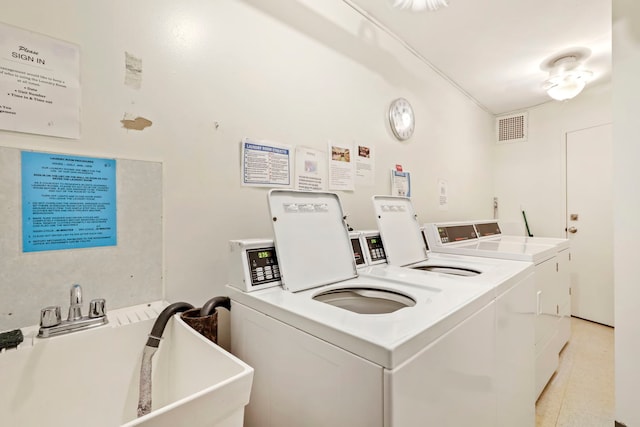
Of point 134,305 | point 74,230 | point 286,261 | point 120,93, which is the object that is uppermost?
point 120,93

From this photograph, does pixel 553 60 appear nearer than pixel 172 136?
No

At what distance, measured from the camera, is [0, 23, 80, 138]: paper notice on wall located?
2.85 ft

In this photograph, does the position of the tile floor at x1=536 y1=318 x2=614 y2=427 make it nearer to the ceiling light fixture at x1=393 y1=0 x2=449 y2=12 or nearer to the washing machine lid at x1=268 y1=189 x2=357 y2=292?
the washing machine lid at x1=268 y1=189 x2=357 y2=292

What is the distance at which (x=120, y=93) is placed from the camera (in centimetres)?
106

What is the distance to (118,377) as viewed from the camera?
922 mm

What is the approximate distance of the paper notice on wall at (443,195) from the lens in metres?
2.83

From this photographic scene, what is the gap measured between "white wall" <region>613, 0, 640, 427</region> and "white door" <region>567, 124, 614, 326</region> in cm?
264

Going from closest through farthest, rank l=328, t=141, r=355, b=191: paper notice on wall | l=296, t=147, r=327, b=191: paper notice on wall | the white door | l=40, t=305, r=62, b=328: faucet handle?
l=40, t=305, r=62, b=328: faucet handle → l=296, t=147, r=327, b=191: paper notice on wall → l=328, t=141, r=355, b=191: paper notice on wall → the white door

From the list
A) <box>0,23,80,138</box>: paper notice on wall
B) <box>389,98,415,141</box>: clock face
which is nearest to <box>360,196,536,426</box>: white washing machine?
<box>389,98,415,141</box>: clock face

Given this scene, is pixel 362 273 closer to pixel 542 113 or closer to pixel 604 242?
pixel 604 242

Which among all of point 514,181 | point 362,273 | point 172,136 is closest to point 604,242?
point 514,181

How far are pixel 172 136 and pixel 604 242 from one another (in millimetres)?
4235

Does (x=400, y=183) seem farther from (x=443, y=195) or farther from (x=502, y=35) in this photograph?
(x=502, y=35)

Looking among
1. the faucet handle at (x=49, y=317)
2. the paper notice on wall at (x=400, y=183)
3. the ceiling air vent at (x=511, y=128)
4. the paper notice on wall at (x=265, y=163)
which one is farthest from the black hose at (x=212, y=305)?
the ceiling air vent at (x=511, y=128)
